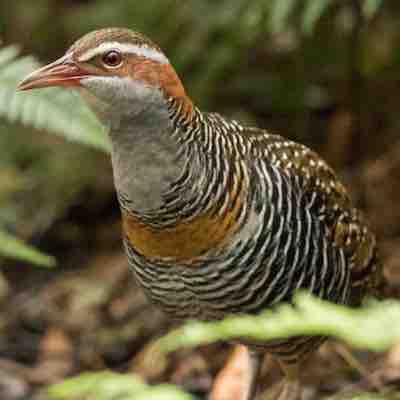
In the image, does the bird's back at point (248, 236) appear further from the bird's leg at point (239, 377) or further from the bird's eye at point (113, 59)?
the bird's leg at point (239, 377)

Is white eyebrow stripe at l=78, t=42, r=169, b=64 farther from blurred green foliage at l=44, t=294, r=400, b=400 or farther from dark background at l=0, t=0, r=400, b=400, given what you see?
dark background at l=0, t=0, r=400, b=400

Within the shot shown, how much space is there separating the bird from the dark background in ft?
5.15

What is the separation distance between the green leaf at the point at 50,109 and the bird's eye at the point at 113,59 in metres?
0.61

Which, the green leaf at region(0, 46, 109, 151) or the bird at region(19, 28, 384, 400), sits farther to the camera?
the green leaf at region(0, 46, 109, 151)

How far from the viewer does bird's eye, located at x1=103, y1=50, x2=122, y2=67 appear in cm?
332

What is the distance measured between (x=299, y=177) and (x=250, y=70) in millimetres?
3484

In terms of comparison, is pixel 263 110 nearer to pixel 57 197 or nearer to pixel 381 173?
pixel 381 173

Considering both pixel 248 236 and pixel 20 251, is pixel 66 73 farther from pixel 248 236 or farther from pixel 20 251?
pixel 20 251

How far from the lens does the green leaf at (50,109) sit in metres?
3.94

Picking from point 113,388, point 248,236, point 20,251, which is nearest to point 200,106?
point 20,251

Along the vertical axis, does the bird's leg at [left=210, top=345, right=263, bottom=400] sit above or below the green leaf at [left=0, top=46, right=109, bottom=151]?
below

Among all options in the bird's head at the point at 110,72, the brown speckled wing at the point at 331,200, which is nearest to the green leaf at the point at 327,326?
the bird's head at the point at 110,72

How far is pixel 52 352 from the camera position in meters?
5.69

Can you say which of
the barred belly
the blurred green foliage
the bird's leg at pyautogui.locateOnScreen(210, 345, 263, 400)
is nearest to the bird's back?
the barred belly
